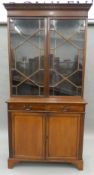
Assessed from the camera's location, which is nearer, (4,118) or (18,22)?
(18,22)

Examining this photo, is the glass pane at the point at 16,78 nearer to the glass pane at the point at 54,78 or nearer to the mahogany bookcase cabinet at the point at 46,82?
the mahogany bookcase cabinet at the point at 46,82

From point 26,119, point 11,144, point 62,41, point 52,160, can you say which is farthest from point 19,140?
point 62,41

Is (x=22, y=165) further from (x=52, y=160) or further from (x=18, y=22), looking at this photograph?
(x=18, y=22)

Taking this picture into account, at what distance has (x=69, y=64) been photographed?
8.21 feet

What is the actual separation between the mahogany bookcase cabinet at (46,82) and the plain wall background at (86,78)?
806 millimetres

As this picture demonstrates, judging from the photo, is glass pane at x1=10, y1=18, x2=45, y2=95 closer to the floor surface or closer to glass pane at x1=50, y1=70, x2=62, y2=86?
glass pane at x1=50, y1=70, x2=62, y2=86

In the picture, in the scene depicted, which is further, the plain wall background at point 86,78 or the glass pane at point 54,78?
the plain wall background at point 86,78

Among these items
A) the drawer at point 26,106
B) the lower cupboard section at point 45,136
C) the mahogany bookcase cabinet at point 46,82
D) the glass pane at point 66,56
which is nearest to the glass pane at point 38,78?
the mahogany bookcase cabinet at point 46,82

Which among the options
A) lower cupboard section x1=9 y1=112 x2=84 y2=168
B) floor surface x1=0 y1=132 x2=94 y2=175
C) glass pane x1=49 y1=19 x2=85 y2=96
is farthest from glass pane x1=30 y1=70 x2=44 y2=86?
floor surface x1=0 y1=132 x2=94 y2=175

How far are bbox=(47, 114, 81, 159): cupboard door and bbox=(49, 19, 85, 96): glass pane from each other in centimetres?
33

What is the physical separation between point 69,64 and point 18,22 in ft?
2.75

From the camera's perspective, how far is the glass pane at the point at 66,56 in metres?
2.40

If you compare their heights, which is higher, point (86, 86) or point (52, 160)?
point (86, 86)

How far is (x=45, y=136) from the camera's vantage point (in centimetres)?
247
